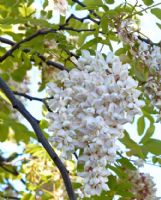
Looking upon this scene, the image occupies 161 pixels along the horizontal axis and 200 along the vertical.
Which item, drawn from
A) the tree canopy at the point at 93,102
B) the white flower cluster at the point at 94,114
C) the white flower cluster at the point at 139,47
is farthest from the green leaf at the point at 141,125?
the white flower cluster at the point at 94,114

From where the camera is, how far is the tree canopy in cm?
135

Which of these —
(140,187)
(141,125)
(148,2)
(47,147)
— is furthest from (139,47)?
(141,125)

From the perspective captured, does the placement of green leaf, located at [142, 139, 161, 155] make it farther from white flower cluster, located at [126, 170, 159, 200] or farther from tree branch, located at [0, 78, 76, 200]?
tree branch, located at [0, 78, 76, 200]

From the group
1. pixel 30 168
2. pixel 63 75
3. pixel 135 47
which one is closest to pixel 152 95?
pixel 135 47

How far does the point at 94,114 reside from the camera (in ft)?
4.38

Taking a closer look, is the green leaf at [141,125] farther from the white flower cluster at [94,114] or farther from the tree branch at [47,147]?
the white flower cluster at [94,114]

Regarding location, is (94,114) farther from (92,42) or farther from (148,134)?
(148,134)

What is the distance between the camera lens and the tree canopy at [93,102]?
4.42 ft

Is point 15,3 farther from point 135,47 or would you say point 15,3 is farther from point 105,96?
point 105,96

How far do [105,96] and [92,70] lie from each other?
120mm

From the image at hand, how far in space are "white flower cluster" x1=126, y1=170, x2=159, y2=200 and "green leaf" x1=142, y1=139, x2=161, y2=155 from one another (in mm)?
94

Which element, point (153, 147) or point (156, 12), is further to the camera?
point (153, 147)

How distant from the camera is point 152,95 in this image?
5.32 feet

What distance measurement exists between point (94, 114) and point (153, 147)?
781mm
